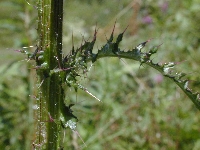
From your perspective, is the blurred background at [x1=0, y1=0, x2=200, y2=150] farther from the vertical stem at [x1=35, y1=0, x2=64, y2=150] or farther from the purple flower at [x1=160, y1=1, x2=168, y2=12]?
the vertical stem at [x1=35, y1=0, x2=64, y2=150]

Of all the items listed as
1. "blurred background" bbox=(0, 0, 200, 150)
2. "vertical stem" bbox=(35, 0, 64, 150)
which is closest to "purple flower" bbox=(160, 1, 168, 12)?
"blurred background" bbox=(0, 0, 200, 150)

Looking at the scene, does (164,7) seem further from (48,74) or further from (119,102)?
(48,74)

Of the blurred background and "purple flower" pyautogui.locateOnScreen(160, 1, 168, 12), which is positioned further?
"purple flower" pyautogui.locateOnScreen(160, 1, 168, 12)

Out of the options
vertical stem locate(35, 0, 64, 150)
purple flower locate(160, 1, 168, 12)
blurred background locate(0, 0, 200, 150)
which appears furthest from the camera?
purple flower locate(160, 1, 168, 12)

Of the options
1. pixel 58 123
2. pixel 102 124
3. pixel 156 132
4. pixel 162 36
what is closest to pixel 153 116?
pixel 156 132

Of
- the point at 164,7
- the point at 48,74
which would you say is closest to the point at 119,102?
the point at 164,7

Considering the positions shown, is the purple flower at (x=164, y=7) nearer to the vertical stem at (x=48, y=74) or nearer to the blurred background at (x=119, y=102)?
the blurred background at (x=119, y=102)

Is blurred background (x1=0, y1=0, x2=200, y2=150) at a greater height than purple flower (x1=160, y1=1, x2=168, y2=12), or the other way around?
purple flower (x1=160, y1=1, x2=168, y2=12)

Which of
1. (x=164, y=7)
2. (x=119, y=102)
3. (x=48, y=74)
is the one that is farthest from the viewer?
(x=164, y=7)

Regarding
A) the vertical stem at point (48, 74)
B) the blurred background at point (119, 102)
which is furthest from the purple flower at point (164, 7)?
the vertical stem at point (48, 74)
